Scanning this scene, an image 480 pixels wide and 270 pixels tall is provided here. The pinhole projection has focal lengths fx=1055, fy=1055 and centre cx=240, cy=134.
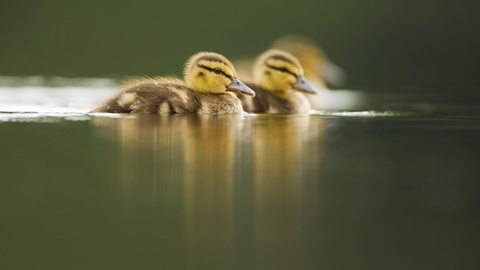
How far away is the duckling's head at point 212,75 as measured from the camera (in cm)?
605

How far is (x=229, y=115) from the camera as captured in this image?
242 inches

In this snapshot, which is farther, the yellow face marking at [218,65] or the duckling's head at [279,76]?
the duckling's head at [279,76]

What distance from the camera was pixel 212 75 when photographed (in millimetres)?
6066

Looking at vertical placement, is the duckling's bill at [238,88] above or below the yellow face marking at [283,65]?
below

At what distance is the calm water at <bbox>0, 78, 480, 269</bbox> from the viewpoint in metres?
3.00

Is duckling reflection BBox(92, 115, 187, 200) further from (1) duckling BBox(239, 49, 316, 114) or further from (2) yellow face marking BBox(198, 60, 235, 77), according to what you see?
(1) duckling BBox(239, 49, 316, 114)

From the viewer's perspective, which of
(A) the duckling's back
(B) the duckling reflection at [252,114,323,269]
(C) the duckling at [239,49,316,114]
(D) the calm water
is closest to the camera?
(D) the calm water

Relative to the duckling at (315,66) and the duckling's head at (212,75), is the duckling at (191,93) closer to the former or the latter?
the duckling's head at (212,75)

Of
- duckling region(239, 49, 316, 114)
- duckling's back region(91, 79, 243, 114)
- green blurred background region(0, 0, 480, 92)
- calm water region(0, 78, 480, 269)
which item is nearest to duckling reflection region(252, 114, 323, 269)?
calm water region(0, 78, 480, 269)

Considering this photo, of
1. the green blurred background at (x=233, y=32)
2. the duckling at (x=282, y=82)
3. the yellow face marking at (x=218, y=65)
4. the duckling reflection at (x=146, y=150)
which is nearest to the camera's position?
the duckling reflection at (x=146, y=150)

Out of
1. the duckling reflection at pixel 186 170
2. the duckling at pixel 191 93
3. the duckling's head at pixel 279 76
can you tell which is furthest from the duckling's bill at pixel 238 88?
the duckling's head at pixel 279 76

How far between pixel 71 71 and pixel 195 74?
5488 mm

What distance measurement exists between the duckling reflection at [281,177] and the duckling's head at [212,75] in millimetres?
259

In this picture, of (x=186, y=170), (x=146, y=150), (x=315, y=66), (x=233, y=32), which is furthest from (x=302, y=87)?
(x=233, y=32)
